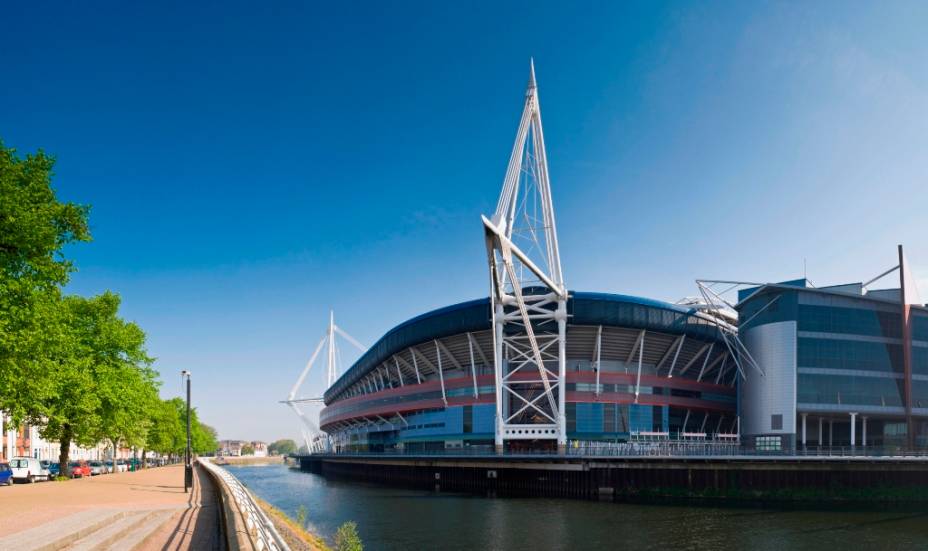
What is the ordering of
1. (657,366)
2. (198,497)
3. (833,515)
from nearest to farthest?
(198,497)
(833,515)
(657,366)

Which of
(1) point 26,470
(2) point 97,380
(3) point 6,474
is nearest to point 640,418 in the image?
(2) point 97,380

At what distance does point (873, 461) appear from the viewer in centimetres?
4991

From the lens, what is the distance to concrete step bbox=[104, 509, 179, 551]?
16.9 meters

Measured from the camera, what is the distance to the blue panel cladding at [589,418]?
70500 mm

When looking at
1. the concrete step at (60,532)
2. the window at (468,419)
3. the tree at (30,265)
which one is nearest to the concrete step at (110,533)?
the concrete step at (60,532)

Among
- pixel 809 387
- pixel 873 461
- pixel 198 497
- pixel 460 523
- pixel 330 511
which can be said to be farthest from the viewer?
pixel 809 387

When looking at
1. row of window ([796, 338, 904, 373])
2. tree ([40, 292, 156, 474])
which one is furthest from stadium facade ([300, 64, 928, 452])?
tree ([40, 292, 156, 474])

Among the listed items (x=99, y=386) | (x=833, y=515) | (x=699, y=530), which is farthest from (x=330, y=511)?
(x=833, y=515)

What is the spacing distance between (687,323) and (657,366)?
7002mm

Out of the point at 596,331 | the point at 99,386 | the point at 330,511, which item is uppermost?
the point at 596,331

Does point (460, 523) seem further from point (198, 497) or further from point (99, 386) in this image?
point (99, 386)

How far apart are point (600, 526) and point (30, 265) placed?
3052cm

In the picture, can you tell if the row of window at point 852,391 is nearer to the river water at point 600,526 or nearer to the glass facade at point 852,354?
the glass facade at point 852,354

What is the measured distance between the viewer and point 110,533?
60.0ft
